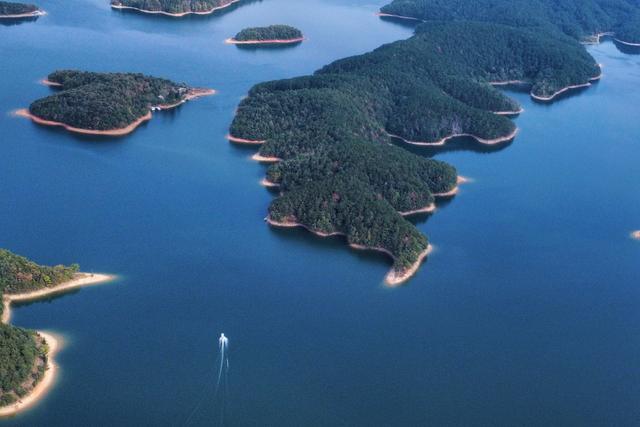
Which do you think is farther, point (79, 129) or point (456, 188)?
point (79, 129)

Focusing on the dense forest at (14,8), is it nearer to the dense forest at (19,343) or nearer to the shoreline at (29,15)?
the shoreline at (29,15)

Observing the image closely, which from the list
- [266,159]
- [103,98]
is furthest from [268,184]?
[103,98]

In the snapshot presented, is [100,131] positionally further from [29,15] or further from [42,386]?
[29,15]

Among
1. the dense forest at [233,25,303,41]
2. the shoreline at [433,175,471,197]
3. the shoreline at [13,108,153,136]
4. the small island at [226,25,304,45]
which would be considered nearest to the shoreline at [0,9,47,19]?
the small island at [226,25,304,45]

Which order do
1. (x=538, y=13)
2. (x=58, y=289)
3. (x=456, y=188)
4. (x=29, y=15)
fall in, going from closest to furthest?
(x=58, y=289) → (x=456, y=188) → (x=29, y=15) → (x=538, y=13)

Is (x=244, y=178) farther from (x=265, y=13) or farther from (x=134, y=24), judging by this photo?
(x=265, y=13)

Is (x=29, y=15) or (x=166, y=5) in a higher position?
(x=166, y=5)
